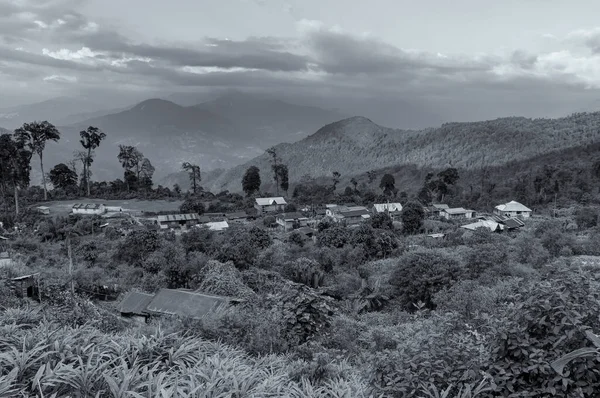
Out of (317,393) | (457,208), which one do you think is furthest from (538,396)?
(457,208)

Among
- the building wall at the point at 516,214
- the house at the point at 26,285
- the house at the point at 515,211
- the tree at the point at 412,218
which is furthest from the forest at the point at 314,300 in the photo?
the house at the point at 515,211

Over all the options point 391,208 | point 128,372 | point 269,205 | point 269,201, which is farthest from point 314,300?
point 269,201

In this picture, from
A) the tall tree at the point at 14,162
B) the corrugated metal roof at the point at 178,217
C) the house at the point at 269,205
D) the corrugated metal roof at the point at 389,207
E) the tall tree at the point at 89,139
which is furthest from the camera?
the tall tree at the point at 89,139

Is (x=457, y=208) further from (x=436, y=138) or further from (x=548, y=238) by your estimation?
(x=436, y=138)

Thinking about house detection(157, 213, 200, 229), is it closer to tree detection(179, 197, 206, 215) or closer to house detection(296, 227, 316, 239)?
tree detection(179, 197, 206, 215)

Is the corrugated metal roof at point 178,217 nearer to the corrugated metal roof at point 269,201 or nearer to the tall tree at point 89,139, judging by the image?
the corrugated metal roof at point 269,201
